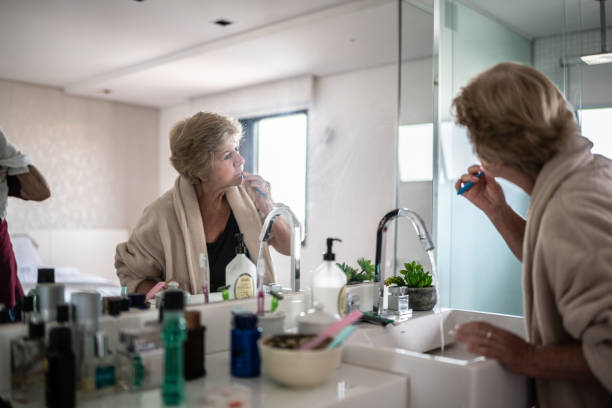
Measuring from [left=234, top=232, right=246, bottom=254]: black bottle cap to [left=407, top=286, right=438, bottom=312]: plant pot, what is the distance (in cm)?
59

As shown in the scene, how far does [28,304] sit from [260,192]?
27.1 inches

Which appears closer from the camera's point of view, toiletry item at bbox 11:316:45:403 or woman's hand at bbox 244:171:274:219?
toiletry item at bbox 11:316:45:403

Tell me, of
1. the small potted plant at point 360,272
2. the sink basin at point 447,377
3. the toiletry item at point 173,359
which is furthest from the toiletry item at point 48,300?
the small potted plant at point 360,272

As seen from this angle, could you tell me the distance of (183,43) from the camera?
1.57 meters

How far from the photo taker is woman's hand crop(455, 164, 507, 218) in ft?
4.75

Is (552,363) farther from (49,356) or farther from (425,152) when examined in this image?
(425,152)

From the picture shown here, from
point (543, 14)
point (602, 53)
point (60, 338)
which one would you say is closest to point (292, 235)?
point (60, 338)

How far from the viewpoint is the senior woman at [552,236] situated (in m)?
0.93

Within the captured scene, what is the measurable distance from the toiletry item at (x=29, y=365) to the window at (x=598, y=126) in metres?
2.28

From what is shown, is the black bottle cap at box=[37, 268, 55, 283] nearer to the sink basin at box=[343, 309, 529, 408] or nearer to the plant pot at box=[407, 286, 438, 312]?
the sink basin at box=[343, 309, 529, 408]

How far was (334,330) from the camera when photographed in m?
1.05

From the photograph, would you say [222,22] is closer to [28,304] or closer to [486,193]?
[486,193]

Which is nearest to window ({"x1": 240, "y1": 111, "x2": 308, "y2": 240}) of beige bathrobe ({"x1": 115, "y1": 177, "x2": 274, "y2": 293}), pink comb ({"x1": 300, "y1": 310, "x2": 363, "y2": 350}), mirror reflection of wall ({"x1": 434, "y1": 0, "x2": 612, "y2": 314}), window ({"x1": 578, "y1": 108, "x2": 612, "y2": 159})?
beige bathrobe ({"x1": 115, "y1": 177, "x2": 274, "y2": 293})

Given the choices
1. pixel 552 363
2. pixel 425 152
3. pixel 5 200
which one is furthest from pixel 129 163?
pixel 425 152
